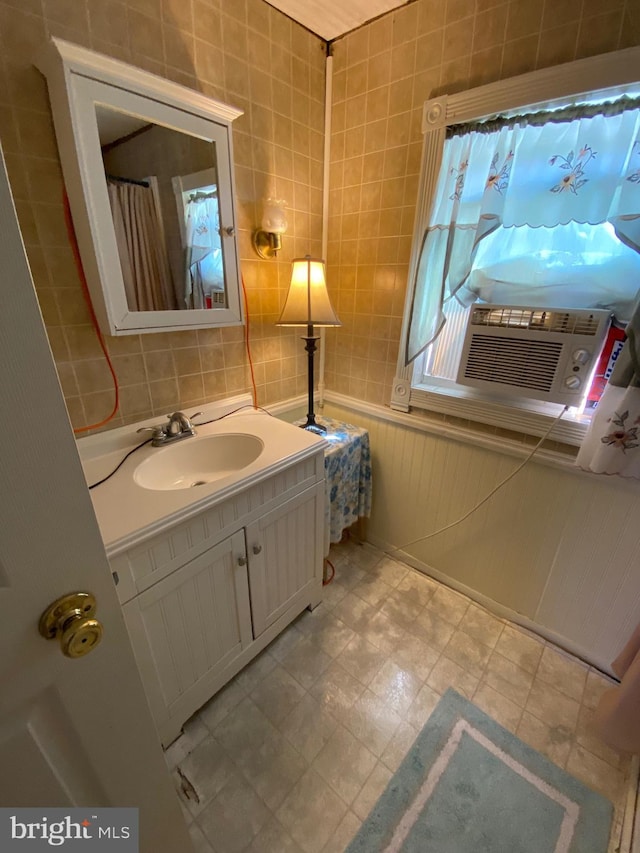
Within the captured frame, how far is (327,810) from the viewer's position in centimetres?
101

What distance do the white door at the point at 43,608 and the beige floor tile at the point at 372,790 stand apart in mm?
667

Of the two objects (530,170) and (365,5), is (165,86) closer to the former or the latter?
(365,5)

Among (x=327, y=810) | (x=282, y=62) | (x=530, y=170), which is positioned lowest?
(x=327, y=810)

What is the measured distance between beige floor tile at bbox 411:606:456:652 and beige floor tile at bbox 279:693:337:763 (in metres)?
0.50

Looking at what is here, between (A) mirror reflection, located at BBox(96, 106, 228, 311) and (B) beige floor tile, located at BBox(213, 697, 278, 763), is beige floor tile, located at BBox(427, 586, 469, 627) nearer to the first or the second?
(B) beige floor tile, located at BBox(213, 697, 278, 763)

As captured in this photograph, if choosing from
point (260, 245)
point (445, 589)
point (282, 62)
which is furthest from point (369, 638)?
point (282, 62)

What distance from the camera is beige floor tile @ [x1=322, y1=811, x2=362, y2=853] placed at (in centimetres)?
95

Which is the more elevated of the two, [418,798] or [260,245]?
[260,245]

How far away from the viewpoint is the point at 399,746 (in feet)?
3.77

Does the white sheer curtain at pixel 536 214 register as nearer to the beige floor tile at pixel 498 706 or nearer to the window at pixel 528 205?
the window at pixel 528 205

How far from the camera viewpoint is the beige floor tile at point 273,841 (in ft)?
3.09

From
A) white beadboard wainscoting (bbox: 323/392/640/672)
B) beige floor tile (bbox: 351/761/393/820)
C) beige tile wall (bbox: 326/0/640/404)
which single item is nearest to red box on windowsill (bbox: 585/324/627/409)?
white beadboard wainscoting (bbox: 323/392/640/672)

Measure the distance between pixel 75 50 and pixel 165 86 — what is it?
231 millimetres

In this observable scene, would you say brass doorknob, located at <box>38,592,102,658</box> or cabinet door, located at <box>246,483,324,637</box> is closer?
brass doorknob, located at <box>38,592,102,658</box>
